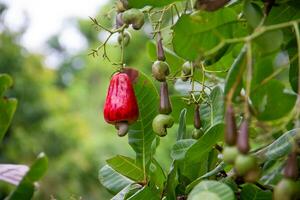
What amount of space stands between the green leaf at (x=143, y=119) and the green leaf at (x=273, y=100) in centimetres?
15

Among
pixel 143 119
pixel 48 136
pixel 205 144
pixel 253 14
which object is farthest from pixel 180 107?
pixel 48 136

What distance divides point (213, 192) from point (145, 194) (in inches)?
8.2

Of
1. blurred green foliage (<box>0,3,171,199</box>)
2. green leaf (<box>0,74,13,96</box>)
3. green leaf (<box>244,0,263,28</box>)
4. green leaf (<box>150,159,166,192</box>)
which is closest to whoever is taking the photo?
green leaf (<box>244,0,263,28</box>)

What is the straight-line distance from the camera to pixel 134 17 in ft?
2.10

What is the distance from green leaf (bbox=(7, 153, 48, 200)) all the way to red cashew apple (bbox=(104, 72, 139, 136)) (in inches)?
3.5

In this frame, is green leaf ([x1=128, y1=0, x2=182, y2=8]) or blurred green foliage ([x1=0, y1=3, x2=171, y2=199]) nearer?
green leaf ([x1=128, y1=0, x2=182, y2=8])

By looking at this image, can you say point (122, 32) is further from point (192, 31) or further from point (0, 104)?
point (0, 104)

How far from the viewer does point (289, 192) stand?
1.59 feet

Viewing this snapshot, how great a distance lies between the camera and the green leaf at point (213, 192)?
0.53 metres

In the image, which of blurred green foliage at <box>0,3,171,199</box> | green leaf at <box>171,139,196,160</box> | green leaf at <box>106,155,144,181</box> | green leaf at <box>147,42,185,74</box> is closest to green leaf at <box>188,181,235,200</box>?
green leaf at <box>171,139,196,160</box>

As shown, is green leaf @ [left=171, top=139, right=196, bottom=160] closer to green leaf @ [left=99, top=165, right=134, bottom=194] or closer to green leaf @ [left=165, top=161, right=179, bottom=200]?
green leaf @ [left=165, top=161, right=179, bottom=200]

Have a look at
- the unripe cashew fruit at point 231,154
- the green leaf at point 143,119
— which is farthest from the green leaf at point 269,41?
the green leaf at point 143,119

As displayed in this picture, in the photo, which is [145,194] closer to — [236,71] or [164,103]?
[164,103]

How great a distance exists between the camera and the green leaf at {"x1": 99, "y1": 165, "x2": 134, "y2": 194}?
2.89 feet
